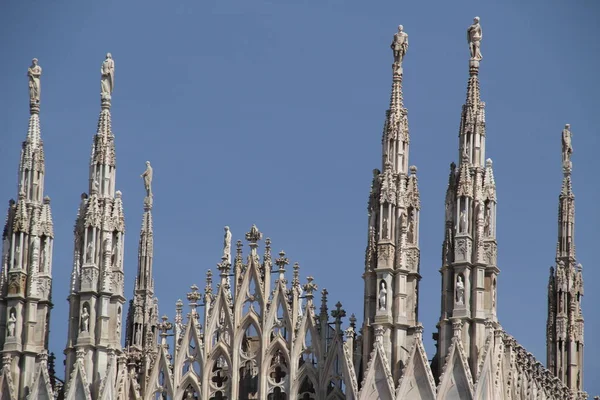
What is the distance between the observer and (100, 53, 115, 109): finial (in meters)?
61.6

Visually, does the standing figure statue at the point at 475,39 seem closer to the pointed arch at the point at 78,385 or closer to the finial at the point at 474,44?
the finial at the point at 474,44

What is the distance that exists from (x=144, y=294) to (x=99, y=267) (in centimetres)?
543

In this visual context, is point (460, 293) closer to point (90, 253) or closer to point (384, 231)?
point (384, 231)

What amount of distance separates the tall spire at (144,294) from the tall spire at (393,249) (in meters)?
8.04

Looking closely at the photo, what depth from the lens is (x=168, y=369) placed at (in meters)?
59.9

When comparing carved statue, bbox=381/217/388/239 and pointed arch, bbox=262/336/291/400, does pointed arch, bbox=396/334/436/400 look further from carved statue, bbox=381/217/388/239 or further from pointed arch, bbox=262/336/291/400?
pointed arch, bbox=262/336/291/400

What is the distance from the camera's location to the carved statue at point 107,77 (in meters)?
61.8

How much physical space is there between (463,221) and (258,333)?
5.64 meters

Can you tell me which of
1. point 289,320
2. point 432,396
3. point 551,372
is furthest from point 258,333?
point 551,372

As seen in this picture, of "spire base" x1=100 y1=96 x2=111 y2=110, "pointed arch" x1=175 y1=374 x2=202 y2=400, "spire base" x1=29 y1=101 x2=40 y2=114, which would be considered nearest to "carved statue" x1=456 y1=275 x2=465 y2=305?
"pointed arch" x1=175 y1=374 x2=202 y2=400

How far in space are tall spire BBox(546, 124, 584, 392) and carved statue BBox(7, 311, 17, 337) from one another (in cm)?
1457

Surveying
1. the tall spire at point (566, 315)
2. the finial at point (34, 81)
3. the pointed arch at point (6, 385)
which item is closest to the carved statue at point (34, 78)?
the finial at point (34, 81)

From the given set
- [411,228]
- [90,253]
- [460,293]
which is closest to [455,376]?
[460,293]

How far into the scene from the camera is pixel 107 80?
203ft
